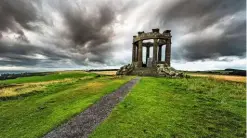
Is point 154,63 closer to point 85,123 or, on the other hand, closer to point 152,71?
point 152,71

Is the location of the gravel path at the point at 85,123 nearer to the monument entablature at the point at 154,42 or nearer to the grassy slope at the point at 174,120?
the grassy slope at the point at 174,120

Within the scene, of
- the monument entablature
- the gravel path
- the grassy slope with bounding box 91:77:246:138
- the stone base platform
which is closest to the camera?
the grassy slope with bounding box 91:77:246:138

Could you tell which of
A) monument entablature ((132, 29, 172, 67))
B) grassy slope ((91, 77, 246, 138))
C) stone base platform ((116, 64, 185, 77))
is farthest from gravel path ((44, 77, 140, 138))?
monument entablature ((132, 29, 172, 67))

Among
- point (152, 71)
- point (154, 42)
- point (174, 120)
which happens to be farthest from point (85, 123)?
point (154, 42)

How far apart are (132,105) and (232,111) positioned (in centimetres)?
842

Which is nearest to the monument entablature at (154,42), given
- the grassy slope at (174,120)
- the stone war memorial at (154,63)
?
the stone war memorial at (154,63)

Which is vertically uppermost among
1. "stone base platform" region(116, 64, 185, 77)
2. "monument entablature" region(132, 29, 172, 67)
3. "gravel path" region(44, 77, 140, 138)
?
"monument entablature" region(132, 29, 172, 67)

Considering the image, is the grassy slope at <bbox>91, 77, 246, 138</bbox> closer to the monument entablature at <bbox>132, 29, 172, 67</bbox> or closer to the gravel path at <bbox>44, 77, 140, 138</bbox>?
the gravel path at <bbox>44, 77, 140, 138</bbox>

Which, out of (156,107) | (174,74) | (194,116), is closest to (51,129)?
(156,107)

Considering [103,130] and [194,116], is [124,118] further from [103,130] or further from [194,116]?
[194,116]

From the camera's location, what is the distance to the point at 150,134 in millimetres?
10586

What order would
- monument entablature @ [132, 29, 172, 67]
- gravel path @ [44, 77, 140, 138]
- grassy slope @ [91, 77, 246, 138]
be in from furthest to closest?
monument entablature @ [132, 29, 172, 67], gravel path @ [44, 77, 140, 138], grassy slope @ [91, 77, 246, 138]

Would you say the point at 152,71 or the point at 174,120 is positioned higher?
the point at 152,71

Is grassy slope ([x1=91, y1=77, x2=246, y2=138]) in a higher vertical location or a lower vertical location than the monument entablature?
lower
